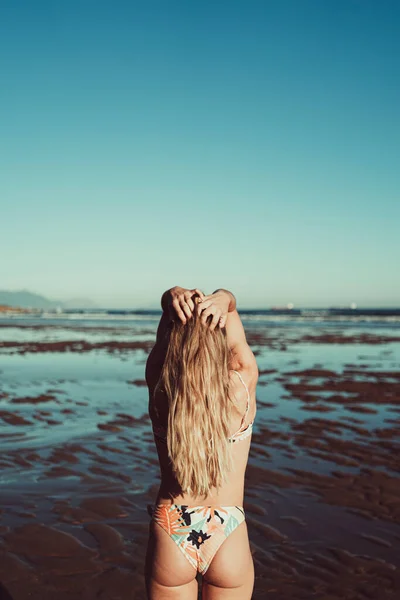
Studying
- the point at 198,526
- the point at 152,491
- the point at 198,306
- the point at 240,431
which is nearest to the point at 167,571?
the point at 198,526

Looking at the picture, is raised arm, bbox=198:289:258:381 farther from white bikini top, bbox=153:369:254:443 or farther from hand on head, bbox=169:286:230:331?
white bikini top, bbox=153:369:254:443

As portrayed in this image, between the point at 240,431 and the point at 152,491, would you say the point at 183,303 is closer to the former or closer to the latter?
the point at 240,431

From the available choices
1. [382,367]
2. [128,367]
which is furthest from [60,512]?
[382,367]

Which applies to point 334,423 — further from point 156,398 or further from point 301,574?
point 156,398

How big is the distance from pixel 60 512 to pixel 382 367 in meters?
12.5

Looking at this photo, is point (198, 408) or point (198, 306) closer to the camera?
point (198, 408)

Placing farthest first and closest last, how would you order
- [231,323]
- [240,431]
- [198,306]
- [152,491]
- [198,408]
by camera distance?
1. [152,491]
2. [231,323]
3. [240,431]
4. [198,306]
5. [198,408]

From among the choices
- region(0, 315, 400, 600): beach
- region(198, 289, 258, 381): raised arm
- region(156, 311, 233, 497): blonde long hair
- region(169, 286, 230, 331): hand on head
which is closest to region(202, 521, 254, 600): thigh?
region(156, 311, 233, 497): blonde long hair

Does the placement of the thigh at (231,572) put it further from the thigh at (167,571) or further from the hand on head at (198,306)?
the hand on head at (198,306)

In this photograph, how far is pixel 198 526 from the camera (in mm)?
2561

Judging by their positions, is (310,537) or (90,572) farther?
(310,537)

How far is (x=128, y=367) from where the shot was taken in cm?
1549

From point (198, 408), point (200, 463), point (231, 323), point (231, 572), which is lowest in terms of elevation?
point (231, 572)

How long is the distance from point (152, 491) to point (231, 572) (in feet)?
11.5
